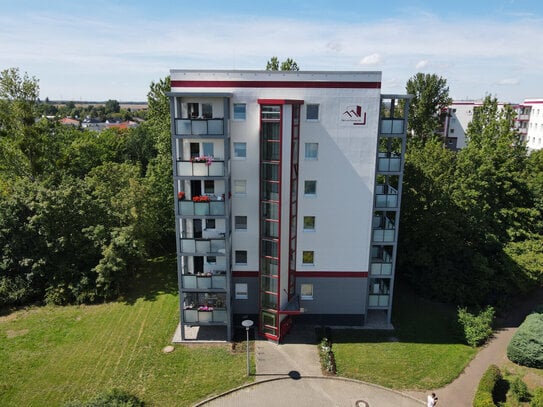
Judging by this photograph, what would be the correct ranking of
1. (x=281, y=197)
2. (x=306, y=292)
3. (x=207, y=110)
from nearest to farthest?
1. (x=207, y=110)
2. (x=281, y=197)
3. (x=306, y=292)

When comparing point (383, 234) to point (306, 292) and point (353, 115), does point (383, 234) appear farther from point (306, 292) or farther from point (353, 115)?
point (353, 115)

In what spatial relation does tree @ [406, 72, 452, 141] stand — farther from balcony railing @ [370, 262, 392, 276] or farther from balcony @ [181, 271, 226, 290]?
balcony @ [181, 271, 226, 290]

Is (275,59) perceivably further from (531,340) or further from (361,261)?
(531,340)

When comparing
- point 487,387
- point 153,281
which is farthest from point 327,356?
point 153,281

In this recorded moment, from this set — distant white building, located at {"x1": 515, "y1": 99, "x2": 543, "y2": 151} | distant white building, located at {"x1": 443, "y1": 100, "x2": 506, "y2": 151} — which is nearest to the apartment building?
distant white building, located at {"x1": 443, "y1": 100, "x2": 506, "y2": 151}

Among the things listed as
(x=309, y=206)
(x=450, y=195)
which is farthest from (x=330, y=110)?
(x=450, y=195)

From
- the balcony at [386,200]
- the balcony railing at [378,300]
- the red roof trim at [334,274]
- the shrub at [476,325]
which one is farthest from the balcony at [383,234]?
the shrub at [476,325]
